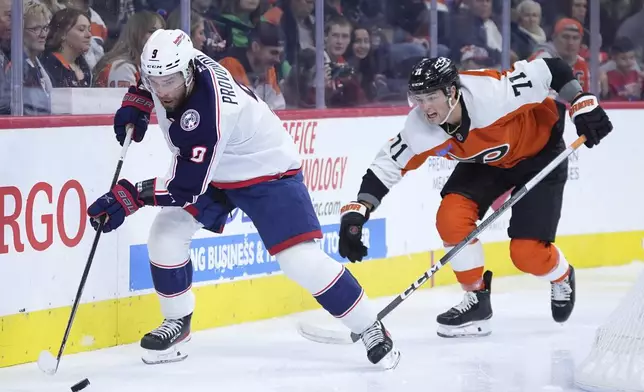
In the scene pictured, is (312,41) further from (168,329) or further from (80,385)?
(80,385)

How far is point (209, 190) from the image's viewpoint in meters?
4.30

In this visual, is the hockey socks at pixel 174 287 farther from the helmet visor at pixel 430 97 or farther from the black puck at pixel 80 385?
the helmet visor at pixel 430 97

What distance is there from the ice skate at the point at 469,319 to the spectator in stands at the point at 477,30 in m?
1.86

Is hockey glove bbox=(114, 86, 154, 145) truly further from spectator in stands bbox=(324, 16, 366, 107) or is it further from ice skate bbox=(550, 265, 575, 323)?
ice skate bbox=(550, 265, 575, 323)

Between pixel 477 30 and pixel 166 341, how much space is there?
2800mm

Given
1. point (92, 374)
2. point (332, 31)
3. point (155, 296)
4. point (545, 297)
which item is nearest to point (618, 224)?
point (545, 297)

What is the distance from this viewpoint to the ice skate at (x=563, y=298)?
16.2 feet

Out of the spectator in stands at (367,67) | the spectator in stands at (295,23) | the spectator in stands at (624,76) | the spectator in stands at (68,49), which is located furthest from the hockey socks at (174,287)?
the spectator in stands at (624,76)

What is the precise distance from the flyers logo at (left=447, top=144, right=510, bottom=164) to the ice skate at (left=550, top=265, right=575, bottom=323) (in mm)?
608

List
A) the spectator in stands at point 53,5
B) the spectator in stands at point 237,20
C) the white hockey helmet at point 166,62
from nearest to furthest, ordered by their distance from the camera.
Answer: the white hockey helmet at point 166,62 < the spectator in stands at point 53,5 < the spectator in stands at point 237,20

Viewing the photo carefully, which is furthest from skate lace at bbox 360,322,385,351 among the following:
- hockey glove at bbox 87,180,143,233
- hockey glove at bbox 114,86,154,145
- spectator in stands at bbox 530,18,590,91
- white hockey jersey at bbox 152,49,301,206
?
spectator in stands at bbox 530,18,590,91

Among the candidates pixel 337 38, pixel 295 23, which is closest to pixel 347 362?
pixel 295 23

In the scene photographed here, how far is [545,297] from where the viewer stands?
5.76 meters

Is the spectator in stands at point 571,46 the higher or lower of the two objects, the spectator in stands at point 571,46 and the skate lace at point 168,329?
the higher
